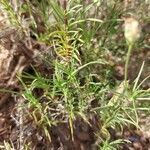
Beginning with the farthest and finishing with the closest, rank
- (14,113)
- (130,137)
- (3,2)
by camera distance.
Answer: (130,137)
(14,113)
(3,2)

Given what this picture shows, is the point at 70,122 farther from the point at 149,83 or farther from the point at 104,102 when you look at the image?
the point at 149,83

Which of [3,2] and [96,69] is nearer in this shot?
[3,2]

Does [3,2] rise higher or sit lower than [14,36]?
higher

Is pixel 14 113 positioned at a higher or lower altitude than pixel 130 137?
higher

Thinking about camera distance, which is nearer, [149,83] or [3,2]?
[3,2]

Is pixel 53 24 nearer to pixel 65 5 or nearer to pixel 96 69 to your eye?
pixel 65 5

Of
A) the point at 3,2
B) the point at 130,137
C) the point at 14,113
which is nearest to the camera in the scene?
the point at 3,2

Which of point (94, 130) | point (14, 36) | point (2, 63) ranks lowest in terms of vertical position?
point (94, 130)

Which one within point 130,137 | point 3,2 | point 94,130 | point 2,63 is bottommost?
point 130,137

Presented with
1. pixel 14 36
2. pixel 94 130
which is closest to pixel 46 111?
pixel 94 130

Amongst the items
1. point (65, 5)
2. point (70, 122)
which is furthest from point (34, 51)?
point (70, 122)
